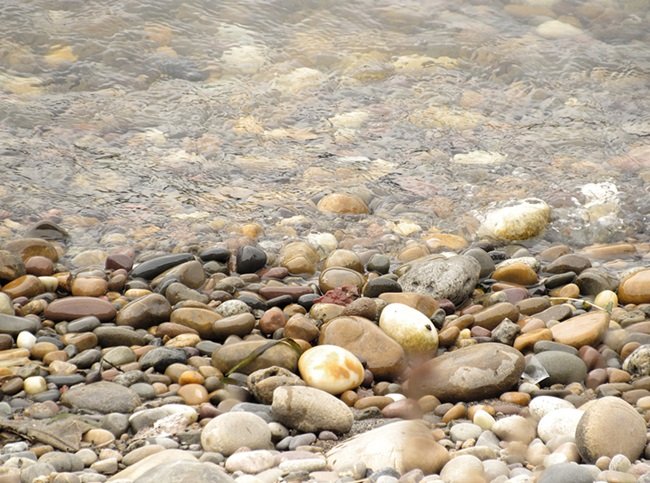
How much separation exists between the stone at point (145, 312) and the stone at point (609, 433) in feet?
6.64

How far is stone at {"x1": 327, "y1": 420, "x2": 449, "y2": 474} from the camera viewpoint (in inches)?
102

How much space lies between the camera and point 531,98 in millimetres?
7031

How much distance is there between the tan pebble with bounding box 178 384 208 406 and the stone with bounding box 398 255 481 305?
50.5 inches

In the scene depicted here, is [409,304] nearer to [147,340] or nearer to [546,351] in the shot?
[546,351]

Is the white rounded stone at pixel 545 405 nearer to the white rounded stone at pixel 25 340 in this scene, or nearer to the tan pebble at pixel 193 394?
the tan pebble at pixel 193 394

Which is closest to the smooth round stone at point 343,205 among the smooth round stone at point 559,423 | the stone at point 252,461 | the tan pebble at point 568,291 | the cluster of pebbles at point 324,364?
the cluster of pebbles at point 324,364

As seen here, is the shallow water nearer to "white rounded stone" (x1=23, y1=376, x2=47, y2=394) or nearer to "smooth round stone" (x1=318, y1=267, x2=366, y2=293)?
"smooth round stone" (x1=318, y1=267, x2=366, y2=293)

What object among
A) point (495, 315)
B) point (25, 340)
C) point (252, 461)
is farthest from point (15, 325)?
point (495, 315)

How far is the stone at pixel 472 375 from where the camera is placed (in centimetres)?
334

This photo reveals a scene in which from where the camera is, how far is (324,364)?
346cm

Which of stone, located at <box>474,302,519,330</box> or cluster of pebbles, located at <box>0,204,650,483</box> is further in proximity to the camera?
stone, located at <box>474,302,519,330</box>

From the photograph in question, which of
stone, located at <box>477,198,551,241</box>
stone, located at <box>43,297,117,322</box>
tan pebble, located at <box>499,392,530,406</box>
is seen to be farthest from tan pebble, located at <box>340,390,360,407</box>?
stone, located at <box>477,198,551,241</box>

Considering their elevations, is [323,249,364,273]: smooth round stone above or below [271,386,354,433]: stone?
below

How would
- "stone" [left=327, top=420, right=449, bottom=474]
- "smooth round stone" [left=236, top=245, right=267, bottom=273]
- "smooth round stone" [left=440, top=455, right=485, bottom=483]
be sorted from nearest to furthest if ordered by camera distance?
1. "smooth round stone" [left=440, top=455, right=485, bottom=483]
2. "stone" [left=327, top=420, right=449, bottom=474]
3. "smooth round stone" [left=236, top=245, right=267, bottom=273]
